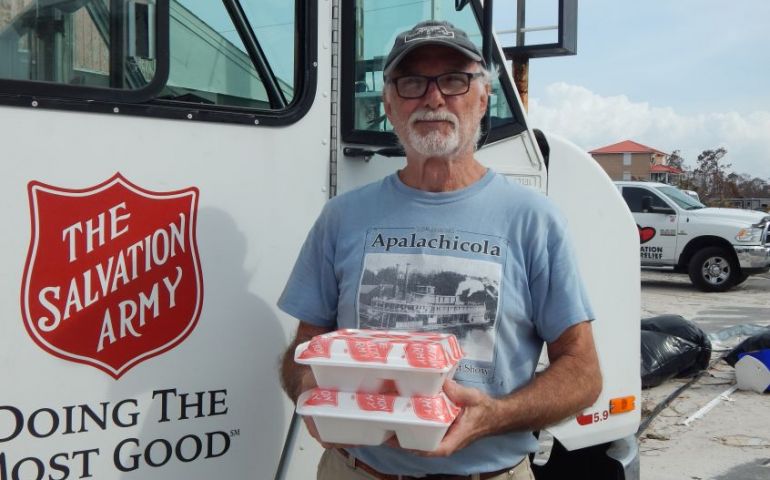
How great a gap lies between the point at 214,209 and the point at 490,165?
1.08 meters

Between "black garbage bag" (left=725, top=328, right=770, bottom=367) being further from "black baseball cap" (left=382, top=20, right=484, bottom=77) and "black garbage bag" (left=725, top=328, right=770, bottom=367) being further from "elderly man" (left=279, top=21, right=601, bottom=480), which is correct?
"black baseball cap" (left=382, top=20, right=484, bottom=77)

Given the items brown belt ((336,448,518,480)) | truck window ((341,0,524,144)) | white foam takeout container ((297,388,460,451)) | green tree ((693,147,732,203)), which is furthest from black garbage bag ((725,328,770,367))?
green tree ((693,147,732,203))

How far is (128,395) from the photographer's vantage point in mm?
1946

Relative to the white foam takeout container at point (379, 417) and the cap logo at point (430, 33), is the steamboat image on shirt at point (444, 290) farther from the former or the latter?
the cap logo at point (430, 33)

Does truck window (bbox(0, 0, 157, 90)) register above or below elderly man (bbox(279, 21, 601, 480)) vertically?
above

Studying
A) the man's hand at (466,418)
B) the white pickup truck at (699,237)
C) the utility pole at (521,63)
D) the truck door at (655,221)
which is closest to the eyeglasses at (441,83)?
the man's hand at (466,418)

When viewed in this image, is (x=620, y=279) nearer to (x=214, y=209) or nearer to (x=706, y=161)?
(x=214, y=209)

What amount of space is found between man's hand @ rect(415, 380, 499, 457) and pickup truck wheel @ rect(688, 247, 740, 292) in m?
12.9

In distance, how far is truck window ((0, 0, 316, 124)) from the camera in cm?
186

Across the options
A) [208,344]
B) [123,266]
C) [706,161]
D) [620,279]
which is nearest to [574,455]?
[620,279]

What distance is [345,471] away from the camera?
6.49 feet

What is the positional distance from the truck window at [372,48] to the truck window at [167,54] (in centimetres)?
15

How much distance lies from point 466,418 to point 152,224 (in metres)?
0.94

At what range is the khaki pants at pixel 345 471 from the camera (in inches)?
77.2
